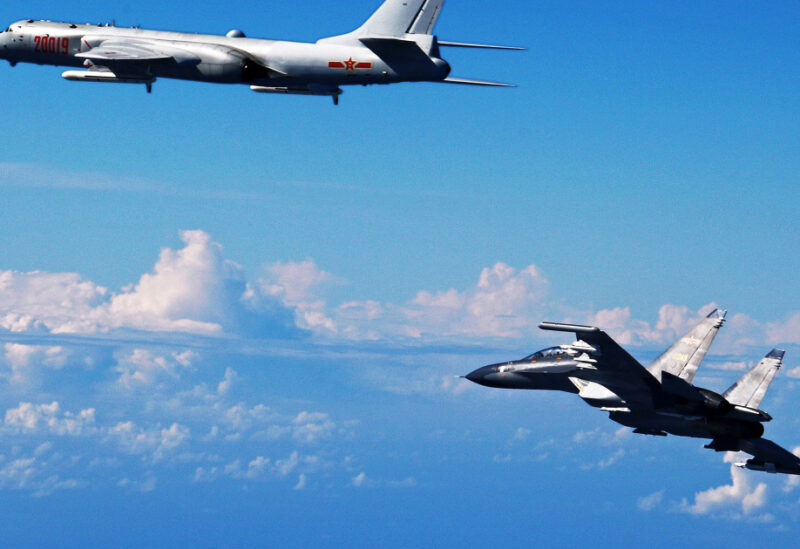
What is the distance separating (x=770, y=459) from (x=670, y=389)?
1144 centimetres

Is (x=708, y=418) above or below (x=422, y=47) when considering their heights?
below

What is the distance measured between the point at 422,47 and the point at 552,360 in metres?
20.6

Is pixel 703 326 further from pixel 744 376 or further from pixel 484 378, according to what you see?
pixel 484 378

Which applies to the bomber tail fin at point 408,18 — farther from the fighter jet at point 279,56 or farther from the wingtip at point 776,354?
the wingtip at point 776,354

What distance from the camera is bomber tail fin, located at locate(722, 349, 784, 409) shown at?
68.5 meters

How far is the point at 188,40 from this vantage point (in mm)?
65938

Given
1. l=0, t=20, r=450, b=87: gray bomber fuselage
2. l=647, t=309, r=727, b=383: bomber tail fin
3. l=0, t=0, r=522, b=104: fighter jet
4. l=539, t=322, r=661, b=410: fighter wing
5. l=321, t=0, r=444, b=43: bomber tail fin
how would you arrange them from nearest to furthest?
1. l=539, t=322, r=661, b=410: fighter wing
2. l=0, t=0, r=522, b=104: fighter jet
3. l=0, t=20, r=450, b=87: gray bomber fuselage
4. l=321, t=0, r=444, b=43: bomber tail fin
5. l=647, t=309, r=727, b=383: bomber tail fin

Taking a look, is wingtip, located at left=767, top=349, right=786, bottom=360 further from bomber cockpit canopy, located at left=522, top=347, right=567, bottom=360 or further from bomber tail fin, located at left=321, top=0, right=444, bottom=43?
bomber tail fin, located at left=321, top=0, right=444, bottom=43

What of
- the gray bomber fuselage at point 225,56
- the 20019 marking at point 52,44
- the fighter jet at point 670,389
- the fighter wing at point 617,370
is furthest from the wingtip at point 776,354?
the 20019 marking at point 52,44

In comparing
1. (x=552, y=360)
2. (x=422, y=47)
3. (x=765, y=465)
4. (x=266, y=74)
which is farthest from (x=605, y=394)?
(x=266, y=74)

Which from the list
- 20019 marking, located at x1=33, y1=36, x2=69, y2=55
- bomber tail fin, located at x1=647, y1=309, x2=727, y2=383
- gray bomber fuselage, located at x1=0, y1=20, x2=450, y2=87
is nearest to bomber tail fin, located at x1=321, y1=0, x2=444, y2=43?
gray bomber fuselage, located at x1=0, y1=20, x2=450, y2=87

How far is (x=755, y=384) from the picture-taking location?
226 feet

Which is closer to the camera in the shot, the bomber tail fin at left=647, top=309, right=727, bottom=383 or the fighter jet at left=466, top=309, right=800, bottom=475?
the fighter jet at left=466, top=309, right=800, bottom=475

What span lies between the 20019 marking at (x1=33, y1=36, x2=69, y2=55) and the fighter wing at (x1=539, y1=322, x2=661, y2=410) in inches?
1442
